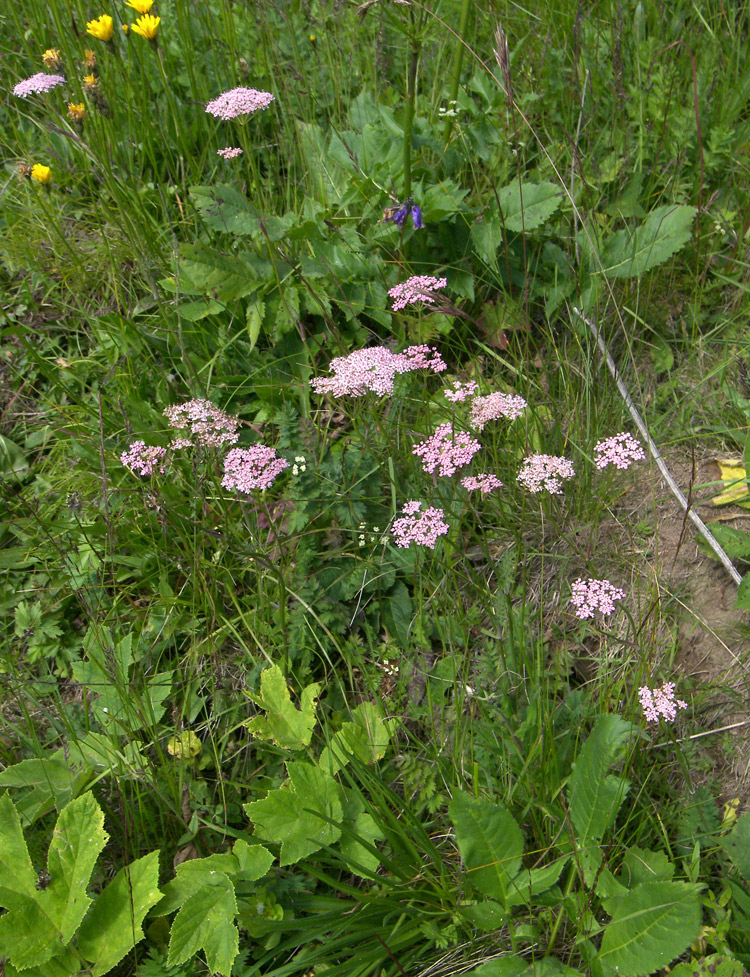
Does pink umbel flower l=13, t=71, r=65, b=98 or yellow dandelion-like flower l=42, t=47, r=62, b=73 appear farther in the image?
yellow dandelion-like flower l=42, t=47, r=62, b=73

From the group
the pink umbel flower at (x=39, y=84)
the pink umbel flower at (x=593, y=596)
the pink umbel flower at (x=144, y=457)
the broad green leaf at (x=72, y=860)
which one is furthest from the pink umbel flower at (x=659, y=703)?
the pink umbel flower at (x=39, y=84)

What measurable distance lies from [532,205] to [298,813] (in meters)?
1.92

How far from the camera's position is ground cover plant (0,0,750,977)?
1.46 meters

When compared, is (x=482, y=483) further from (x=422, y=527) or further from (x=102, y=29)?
(x=102, y=29)

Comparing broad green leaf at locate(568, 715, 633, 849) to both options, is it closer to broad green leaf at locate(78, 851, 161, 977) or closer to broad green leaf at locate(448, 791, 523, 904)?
broad green leaf at locate(448, 791, 523, 904)

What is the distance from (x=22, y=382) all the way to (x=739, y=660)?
2553 millimetres

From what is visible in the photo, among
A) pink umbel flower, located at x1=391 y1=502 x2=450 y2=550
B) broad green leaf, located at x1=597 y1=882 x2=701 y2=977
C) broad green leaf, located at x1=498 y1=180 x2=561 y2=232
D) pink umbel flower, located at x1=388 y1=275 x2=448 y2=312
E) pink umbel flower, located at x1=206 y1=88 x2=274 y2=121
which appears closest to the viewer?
broad green leaf, located at x1=597 y1=882 x2=701 y2=977

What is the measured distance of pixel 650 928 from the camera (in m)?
1.28

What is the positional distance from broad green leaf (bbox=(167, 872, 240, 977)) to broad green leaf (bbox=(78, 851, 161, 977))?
3.2 inches

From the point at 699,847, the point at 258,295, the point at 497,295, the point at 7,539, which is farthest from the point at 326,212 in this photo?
the point at 699,847

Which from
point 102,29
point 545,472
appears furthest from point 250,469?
point 102,29

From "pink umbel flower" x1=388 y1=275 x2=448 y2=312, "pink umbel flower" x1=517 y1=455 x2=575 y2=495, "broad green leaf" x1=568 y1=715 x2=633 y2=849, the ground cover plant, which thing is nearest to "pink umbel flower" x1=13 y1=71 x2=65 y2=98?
the ground cover plant

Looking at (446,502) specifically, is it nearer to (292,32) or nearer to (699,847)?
(699,847)

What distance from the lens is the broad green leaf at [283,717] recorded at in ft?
5.51
